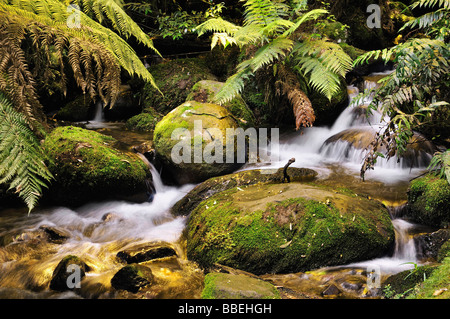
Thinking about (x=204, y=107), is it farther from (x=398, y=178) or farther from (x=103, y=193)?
(x=398, y=178)

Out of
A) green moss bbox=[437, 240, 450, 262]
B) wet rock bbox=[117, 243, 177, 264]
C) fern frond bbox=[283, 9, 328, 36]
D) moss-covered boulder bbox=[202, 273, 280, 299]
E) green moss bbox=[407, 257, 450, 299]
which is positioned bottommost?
wet rock bbox=[117, 243, 177, 264]

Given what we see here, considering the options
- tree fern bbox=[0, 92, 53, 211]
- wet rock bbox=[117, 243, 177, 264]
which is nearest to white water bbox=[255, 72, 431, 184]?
wet rock bbox=[117, 243, 177, 264]

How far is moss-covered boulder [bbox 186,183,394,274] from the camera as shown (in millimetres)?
2748

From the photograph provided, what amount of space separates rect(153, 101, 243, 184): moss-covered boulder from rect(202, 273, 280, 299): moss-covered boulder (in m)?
2.64

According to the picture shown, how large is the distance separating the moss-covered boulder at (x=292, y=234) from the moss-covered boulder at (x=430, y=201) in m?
0.52

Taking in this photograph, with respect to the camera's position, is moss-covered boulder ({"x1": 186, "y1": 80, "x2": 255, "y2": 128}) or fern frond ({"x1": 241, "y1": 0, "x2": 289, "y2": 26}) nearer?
fern frond ({"x1": 241, "y1": 0, "x2": 289, "y2": 26})

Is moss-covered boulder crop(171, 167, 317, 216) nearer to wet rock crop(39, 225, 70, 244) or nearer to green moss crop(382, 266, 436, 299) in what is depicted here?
wet rock crop(39, 225, 70, 244)

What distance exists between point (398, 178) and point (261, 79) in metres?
2.58

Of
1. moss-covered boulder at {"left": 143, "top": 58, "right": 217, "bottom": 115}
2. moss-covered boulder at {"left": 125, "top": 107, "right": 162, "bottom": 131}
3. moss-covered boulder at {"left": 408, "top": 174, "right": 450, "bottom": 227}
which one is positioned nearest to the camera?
moss-covered boulder at {"left": 408, "top": 174, "right": 450, "bottom": 227}

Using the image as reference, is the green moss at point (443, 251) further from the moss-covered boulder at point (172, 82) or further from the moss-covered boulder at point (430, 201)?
the moss-covered boulder at point (172, 82)

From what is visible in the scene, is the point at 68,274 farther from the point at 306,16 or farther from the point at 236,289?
the point at 306,16

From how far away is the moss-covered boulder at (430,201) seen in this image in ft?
10.4

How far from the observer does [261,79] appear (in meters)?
5.23

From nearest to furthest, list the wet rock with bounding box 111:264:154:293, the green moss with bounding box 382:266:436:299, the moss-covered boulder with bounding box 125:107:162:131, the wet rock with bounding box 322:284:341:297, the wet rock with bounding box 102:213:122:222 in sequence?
the green moss with bounding box 382:266:436:299 < the wet rock with bounding box 322:284:341:297 < the wet rock with bounding box 111:264:154:293 < the wet rock with bounding box 102:213:122:222 < the moss-covered boulder with bounding box 125:107:162:131
